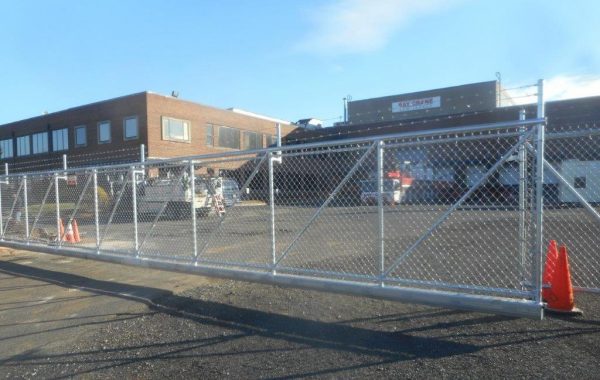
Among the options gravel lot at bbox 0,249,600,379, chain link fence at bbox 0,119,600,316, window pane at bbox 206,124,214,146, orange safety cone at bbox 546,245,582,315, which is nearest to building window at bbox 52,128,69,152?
window pane at bbox 206,124,214,146

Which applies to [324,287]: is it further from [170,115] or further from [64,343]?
[170,115]

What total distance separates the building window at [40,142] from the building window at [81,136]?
4797 mm

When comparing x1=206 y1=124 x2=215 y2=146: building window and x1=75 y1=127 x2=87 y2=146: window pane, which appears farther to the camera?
x1=206 y1=124 x2=215 y2=146: building window

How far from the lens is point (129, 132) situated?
104ft

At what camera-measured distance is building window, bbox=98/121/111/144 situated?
33.0 m

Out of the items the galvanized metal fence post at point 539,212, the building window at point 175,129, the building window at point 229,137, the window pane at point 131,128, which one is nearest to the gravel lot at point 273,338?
the galvanized metal fence post at point 539,212

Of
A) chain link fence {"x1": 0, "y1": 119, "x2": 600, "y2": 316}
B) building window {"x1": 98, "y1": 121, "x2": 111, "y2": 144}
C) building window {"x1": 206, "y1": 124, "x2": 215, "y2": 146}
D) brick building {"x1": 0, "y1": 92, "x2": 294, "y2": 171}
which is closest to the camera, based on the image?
chain link fence {"x1": 0, "y1": 119, "x2": 600, "y2": 316}

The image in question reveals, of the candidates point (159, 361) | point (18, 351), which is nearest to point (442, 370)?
point (159, 361)

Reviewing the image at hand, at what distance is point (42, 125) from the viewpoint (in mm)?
38219

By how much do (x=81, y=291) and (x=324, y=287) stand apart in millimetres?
4029

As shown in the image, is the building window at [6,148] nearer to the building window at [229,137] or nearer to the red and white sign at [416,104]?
the building window at [229,137]

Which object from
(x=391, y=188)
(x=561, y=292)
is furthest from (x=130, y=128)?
(x=561, y=292)

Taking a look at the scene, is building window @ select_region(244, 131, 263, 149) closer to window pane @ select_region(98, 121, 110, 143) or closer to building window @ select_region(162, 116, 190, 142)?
building window @ select_region(162, 116, 190, 142)

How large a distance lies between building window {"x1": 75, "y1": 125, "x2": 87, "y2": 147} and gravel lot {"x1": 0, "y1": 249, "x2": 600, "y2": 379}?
100.0 feet
